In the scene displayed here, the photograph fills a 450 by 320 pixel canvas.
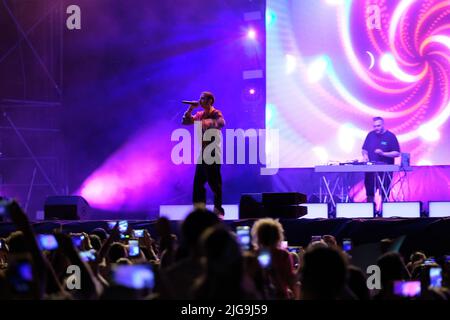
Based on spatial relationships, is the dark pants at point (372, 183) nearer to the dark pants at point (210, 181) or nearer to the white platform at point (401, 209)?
the white platform at point (401, 209)

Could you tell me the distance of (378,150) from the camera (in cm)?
1245

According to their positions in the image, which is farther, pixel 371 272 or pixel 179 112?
pixel 179 112

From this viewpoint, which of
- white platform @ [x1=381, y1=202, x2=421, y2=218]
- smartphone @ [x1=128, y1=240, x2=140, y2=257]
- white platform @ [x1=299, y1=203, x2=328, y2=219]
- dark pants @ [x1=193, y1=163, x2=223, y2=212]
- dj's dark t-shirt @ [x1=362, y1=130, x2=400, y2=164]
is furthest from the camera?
dj's dark t-shirt @ [x1=362, y1=130, x2=400, y2=164]

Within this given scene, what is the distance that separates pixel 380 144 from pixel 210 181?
468cm

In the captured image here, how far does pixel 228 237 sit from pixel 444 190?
11740 millimetres

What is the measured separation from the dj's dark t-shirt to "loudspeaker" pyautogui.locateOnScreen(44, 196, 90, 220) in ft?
17.5

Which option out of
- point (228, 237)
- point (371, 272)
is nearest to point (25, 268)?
point (228, 237)

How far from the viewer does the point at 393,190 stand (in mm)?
13211

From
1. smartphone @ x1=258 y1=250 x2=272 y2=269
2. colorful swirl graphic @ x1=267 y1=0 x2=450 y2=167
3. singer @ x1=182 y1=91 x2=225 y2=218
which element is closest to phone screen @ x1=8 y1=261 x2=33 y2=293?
smartphone @ x1=258 y1=250 x2=272 y2=269

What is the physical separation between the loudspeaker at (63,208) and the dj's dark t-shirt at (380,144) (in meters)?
5.35

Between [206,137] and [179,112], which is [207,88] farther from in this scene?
[206,137]

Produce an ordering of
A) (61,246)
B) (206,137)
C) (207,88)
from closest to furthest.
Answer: (61,246) < (206,137) < (207,88)

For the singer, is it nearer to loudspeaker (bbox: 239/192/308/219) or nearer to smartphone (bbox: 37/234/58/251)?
loudspeaker (bbox: 239/192/308/219)

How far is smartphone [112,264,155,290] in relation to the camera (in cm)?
254
